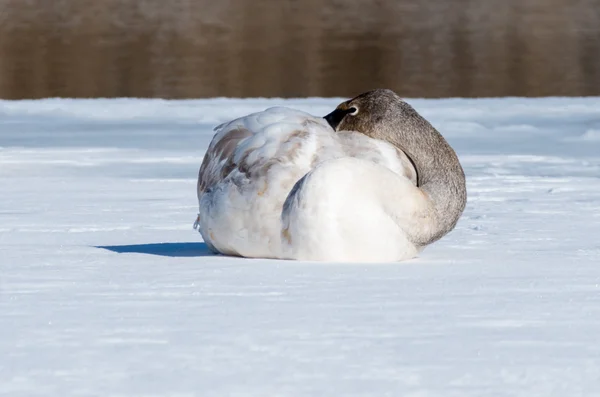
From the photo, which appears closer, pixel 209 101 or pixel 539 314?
pixel 539 314

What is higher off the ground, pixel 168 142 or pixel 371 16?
pixel 168 142

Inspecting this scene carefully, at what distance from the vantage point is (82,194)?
853 centimetres

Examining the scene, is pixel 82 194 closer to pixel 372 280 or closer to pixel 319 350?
pixel 372 280

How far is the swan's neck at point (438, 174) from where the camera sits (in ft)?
18.1

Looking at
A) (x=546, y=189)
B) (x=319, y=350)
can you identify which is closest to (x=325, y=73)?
(x=546, y=189)

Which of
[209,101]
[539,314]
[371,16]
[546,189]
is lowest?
[371,16]

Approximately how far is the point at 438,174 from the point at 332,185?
724 mm

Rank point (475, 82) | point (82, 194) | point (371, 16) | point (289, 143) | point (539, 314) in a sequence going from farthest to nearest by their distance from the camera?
point (371, 16) < point (475, 82) < point (82, 194) < point (289, 143) < point (539, 314)

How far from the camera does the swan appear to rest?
511 cm

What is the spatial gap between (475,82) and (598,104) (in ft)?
24.4

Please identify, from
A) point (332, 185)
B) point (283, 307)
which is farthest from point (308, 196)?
point (283, 307)

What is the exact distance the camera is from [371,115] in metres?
5.69

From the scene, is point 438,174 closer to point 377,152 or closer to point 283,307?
point 377,152

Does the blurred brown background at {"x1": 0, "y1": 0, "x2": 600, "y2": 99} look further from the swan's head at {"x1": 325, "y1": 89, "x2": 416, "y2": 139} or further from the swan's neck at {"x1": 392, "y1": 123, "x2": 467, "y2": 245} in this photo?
the swan's neck at {"x1": 392, "y1": 123, "x2": 467, "y2": 245}
